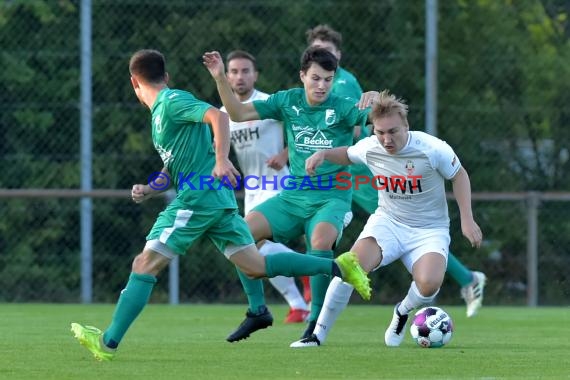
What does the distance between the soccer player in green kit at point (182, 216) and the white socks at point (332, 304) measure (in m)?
0.48

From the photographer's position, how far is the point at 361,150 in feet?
28.3

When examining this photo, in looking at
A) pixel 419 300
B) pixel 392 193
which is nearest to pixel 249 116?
pixel 392 193

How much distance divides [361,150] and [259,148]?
8.78 feet

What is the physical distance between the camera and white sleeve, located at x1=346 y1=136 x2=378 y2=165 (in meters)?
8.60

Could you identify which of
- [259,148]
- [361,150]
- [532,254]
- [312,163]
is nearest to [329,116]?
[361,150]

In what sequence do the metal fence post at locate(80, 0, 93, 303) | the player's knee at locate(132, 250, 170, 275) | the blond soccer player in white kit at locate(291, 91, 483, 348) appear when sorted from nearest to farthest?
the player's knee at locate(132, 250, 170, 275) → the blond soccer player in white kit at locate(291, 91, 483, 348) → the metal fence post at locate(80, 0, 93, 303)

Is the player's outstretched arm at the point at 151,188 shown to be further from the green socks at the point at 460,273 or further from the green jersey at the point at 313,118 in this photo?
the green socks at the point at 460,273

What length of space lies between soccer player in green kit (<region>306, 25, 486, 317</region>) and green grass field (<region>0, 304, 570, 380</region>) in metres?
0.25

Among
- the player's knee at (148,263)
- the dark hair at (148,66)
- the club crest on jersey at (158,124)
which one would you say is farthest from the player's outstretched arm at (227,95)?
the player's knee at (148,263)

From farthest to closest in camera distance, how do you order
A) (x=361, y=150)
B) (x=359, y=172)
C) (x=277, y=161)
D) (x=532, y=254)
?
1. (x=532, y=254)
2. (x=359, y=172)
3. (x=277, y=161)
4. (x=361, y=150)

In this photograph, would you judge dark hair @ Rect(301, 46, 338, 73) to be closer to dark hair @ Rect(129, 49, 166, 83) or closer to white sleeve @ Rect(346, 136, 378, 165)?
white sleeve @ Rect(346, 136, 378, 165)

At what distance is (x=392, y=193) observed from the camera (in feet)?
28.8

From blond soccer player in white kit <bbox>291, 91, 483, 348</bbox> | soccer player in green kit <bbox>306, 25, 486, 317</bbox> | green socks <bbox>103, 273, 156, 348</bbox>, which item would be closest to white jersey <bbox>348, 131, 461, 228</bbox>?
blond soccer player in white kit <bbox>291, 91, 483, 348</bbox>

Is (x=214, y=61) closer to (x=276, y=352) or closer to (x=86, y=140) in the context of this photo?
(x=276, y=352)
